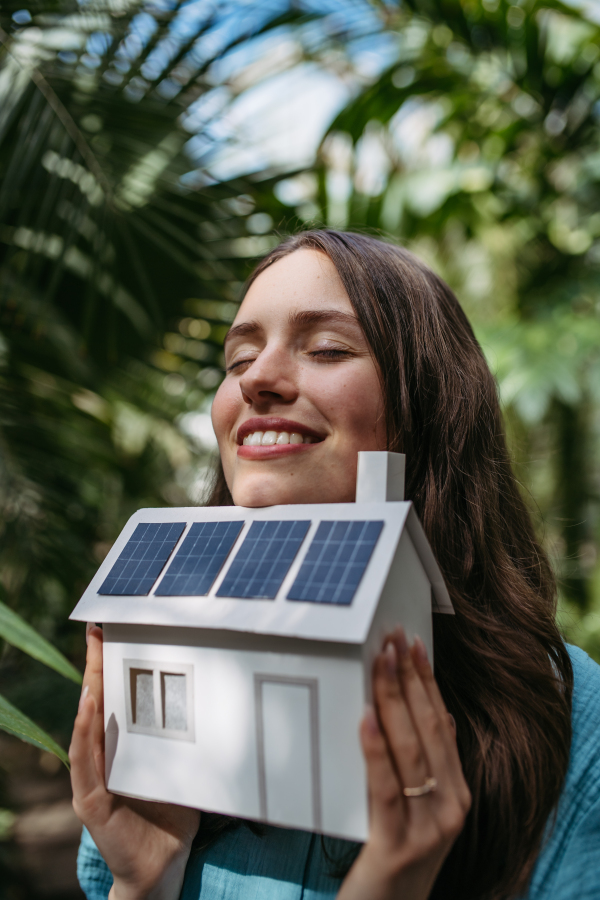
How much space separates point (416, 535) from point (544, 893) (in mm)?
508

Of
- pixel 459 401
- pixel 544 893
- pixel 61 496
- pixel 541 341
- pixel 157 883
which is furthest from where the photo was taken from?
pixel 541 341

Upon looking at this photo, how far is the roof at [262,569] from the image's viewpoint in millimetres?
701

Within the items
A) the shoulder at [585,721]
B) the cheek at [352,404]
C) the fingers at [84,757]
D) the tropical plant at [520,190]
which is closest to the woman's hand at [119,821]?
the fingers at [84,757]

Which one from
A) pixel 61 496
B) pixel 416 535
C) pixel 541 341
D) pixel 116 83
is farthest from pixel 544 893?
pixel 541 341

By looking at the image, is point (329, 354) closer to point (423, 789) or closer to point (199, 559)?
point (199, 559)

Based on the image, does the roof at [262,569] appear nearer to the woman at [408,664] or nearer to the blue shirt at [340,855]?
the woman at [408,664]

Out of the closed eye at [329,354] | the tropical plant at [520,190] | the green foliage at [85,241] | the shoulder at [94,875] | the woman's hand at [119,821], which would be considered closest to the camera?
the woman's hand at [119,821]

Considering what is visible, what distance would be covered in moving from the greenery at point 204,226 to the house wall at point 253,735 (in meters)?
0.21

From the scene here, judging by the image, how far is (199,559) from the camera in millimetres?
851

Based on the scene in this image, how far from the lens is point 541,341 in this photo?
9.24 feet

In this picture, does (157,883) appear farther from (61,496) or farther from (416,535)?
(61,496)

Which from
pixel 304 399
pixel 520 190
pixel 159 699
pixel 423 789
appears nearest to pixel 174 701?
pixel 159 699

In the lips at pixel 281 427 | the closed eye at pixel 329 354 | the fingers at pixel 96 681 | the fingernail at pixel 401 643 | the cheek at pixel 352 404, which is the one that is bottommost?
the fingers at pixel 96 681

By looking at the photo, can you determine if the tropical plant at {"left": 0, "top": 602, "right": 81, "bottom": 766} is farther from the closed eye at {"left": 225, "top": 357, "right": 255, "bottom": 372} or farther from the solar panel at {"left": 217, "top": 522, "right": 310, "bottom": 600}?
the closed eye at {"left": 225, "top": 357, "right": 255, "bottom": 372}
